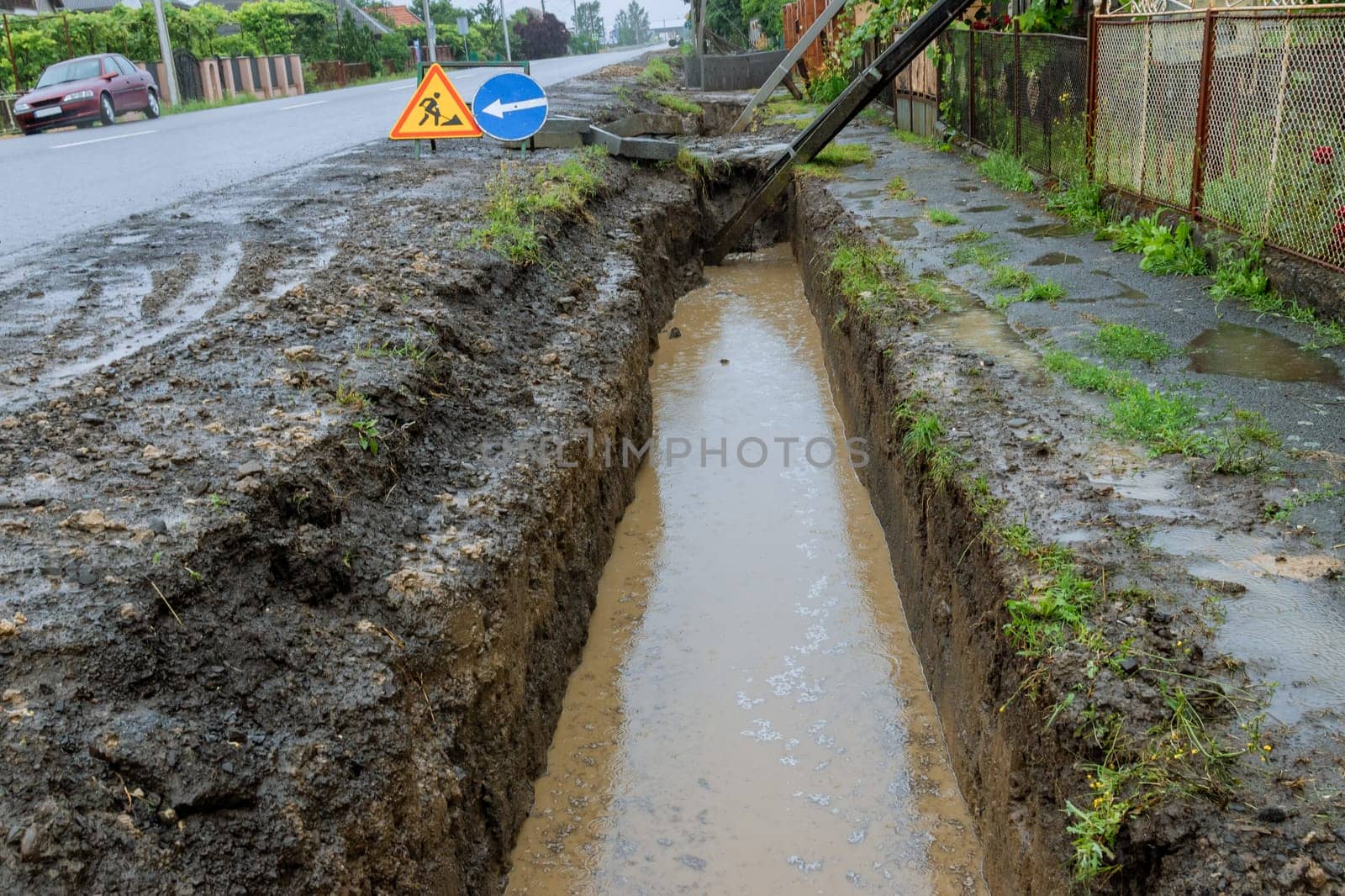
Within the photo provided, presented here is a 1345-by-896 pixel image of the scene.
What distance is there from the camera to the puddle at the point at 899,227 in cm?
856

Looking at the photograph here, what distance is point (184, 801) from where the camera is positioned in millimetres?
2498

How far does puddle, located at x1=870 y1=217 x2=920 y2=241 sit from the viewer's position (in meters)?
8.56

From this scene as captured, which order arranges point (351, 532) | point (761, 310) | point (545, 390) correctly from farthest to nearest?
1. point (761, 310)
2. point (545, 390)
3. point (351, 532)

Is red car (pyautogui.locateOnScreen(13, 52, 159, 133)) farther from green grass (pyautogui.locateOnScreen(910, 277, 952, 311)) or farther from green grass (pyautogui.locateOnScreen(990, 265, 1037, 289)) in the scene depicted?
green grass (pyautogui.locateOnScreen(990, 265, 1037, 289))

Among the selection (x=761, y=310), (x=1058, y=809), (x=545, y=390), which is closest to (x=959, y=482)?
(x=1058, y=809)

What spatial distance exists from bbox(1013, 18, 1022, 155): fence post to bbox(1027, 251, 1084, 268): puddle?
11.2ft

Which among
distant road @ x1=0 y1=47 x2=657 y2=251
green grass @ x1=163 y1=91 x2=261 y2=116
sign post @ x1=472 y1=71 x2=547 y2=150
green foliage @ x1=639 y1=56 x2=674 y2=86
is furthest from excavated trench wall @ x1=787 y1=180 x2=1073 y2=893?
green grass @ x1=163 y1=91 x2=261 y2=116

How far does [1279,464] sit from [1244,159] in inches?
123

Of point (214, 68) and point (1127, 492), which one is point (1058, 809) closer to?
point (1127, 492)

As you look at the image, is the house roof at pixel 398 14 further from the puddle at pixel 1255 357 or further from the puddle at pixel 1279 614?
the puddle at pixel 1279 614

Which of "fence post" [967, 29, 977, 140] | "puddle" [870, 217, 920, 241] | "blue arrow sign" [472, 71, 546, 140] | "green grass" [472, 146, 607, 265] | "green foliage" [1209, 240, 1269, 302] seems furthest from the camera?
"fence post" [967, 29, 977, 140]

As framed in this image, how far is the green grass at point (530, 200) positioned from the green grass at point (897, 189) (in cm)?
286

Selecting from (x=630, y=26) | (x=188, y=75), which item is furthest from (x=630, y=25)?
(x=188, y=75)

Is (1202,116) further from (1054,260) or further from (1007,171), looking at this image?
(1007,171)
